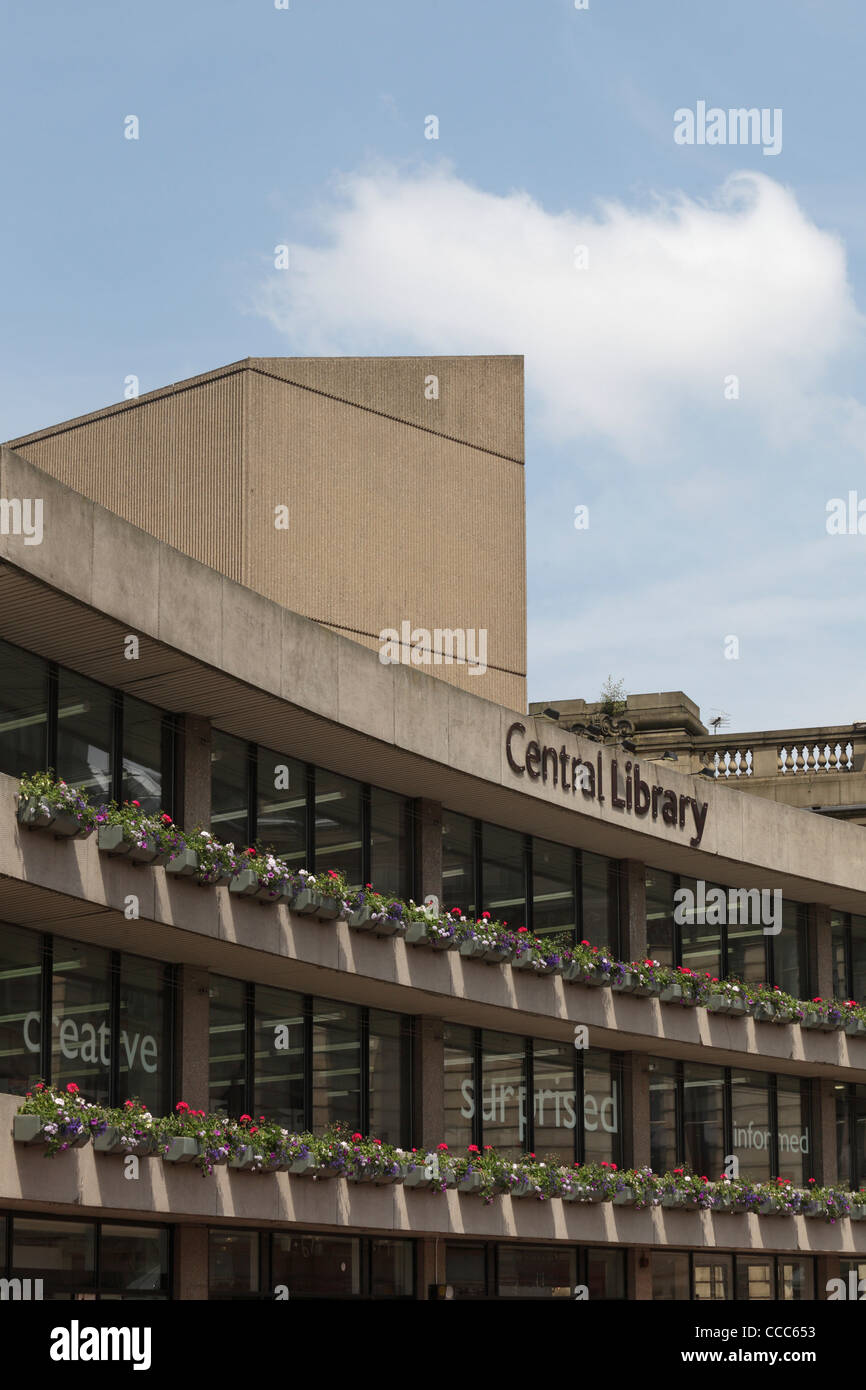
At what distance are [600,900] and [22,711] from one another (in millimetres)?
14585

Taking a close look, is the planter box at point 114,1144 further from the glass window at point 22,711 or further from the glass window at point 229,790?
the glass window at point 229,790

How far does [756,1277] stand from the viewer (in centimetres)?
3897

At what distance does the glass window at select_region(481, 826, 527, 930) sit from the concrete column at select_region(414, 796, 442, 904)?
1.54 meters

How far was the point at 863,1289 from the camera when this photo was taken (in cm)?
4034

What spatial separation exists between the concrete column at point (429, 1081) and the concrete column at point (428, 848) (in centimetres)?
223

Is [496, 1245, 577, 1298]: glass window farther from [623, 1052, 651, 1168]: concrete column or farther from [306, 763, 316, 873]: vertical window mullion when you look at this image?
[306, 763, 316, 873]: vertical window mullion

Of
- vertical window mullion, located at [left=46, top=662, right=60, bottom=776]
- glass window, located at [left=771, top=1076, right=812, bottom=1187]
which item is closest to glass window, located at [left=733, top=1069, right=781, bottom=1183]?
glass window, located at [left=771, top=1076, right=812, bottom=1187]

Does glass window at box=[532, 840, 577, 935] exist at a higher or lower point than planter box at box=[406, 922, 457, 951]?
higher

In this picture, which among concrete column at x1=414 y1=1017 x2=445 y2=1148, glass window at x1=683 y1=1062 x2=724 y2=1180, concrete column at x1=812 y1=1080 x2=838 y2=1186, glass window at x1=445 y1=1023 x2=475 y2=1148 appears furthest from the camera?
concrete column at x1=812 y1=1080 x2=838 y2=1186

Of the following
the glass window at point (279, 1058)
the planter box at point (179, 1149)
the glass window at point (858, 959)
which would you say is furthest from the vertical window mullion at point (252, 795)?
the glass window at point (858, 959)

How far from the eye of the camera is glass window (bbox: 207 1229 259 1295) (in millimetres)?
28469

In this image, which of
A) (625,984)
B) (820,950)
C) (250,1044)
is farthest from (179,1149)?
(820,950)

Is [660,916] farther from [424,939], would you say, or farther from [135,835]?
[135,835]

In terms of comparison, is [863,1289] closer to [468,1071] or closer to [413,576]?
[468,1071]
